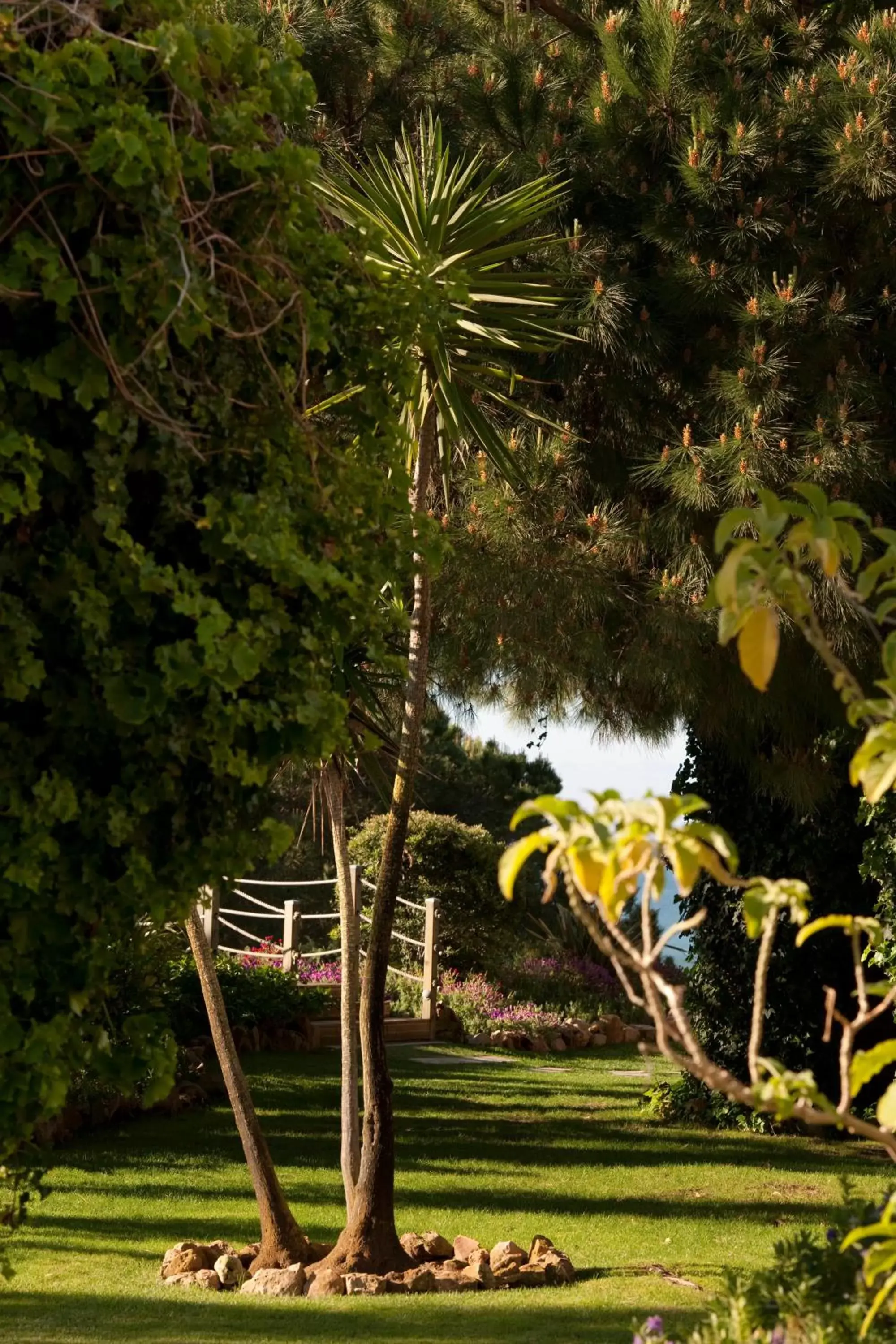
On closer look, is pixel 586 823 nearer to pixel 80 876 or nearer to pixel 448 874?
pixel 80 876

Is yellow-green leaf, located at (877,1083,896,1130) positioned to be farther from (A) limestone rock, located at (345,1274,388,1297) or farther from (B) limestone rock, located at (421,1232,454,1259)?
(B) limestone rock, located at (421,1232,454,1259)

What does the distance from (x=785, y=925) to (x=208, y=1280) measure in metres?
4.98

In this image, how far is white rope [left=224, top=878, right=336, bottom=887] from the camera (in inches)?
225

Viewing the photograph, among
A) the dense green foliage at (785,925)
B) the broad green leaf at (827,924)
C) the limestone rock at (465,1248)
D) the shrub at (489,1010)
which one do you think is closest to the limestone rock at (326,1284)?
the limestone rock at (465,1248)

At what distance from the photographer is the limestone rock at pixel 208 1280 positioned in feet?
20.4

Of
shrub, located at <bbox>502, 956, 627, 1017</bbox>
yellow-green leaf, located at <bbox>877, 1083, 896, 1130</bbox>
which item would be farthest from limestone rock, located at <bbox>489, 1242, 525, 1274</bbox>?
shrub, located at <bbox>502, 956, 627, 1017</bbox>

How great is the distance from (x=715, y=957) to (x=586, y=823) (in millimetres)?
8909

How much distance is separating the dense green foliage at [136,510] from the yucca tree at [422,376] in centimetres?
286

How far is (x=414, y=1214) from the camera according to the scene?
746cm

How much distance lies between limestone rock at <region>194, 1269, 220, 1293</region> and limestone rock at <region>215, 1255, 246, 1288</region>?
1 cm

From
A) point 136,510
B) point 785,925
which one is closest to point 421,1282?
point 136,510

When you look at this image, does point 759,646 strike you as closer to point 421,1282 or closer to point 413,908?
point 421,1282

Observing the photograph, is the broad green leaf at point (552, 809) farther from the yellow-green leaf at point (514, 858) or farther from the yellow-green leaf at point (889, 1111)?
the yellow-green leaf at point (889, 1111)

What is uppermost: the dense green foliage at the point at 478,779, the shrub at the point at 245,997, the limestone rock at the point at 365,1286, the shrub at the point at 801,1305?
the dense green foliage at the point at 478,779
